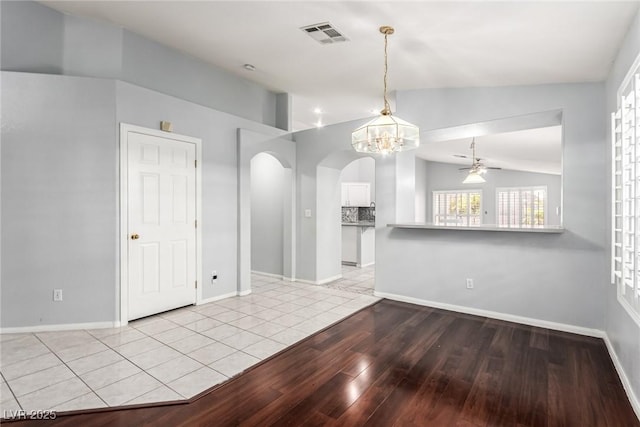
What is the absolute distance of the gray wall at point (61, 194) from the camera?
3336mm

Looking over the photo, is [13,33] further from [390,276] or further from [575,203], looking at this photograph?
[575,203]

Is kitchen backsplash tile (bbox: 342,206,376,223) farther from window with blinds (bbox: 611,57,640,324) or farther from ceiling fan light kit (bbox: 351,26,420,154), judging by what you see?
window with blinds (bbox: 611,57,640,324)

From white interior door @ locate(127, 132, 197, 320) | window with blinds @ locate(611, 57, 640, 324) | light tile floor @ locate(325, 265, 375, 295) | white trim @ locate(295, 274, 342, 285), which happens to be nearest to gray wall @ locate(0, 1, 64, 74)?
white interior door @ locate(127, 132, 197, 320)

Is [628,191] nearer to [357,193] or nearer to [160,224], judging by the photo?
[160,224]

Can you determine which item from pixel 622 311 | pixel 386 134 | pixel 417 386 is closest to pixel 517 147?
pixel 622 311

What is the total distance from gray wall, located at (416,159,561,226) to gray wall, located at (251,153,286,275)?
5948 mm

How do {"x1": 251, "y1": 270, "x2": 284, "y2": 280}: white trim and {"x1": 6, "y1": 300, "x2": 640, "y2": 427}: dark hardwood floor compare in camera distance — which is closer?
{"x1": 6, "y1": 300, "x2": 640, "y2": 427}: dark hardwood floor

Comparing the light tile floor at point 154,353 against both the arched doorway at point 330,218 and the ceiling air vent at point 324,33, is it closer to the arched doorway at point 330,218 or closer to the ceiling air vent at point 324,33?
the arched doorway at point 330,218

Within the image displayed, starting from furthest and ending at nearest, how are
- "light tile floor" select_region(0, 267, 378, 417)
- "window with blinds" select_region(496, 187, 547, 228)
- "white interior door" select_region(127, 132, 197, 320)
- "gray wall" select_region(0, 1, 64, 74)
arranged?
"window with blinds" select_region(496, 187, 547, 228)
"white interior door" select_region(127, 132, 197, 320)
"gray wall" select_region(0, 1, 64, 74)
"light tile floor" select_region(0, 267, 378, 417)

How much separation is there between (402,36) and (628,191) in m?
2.27

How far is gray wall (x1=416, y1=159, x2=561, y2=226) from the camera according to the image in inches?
365

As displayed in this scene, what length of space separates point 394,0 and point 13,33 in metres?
4.00

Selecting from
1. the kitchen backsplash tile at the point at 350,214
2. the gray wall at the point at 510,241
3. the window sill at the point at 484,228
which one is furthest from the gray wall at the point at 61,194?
the kitchen backsplash tile at the point at 350,214

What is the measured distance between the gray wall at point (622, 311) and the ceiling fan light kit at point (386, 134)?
5.15ft
